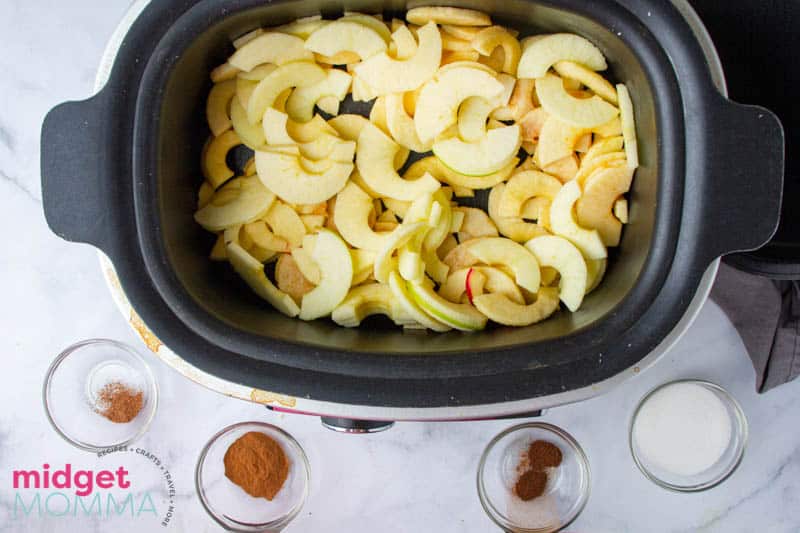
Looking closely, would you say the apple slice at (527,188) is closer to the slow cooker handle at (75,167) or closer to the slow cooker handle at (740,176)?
the slow cooker handle at (740,176)

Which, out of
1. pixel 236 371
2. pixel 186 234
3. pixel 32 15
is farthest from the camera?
pixel 32 15

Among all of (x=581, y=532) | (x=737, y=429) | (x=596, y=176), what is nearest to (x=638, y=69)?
(x=596, y=176)

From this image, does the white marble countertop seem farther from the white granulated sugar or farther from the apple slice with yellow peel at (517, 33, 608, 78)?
the apple slice with yellow peel at (517, 33, 608, 78)

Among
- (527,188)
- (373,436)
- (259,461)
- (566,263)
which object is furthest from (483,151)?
(259,461)

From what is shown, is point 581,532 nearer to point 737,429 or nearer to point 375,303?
point 737,429

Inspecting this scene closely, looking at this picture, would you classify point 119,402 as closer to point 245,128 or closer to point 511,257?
point 245,128

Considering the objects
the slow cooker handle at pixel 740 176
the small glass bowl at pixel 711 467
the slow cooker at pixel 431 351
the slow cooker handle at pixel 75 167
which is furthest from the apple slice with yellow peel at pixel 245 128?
the small glass bowl at pixel 711 467

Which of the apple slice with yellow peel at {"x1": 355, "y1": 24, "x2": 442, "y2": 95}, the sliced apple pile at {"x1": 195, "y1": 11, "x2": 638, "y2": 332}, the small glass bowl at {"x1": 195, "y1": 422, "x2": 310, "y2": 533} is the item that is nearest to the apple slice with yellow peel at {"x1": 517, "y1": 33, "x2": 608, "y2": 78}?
the sliced apple pile at {"x1": 195, "y1": 11, "x2": 638, "y2": 332}
